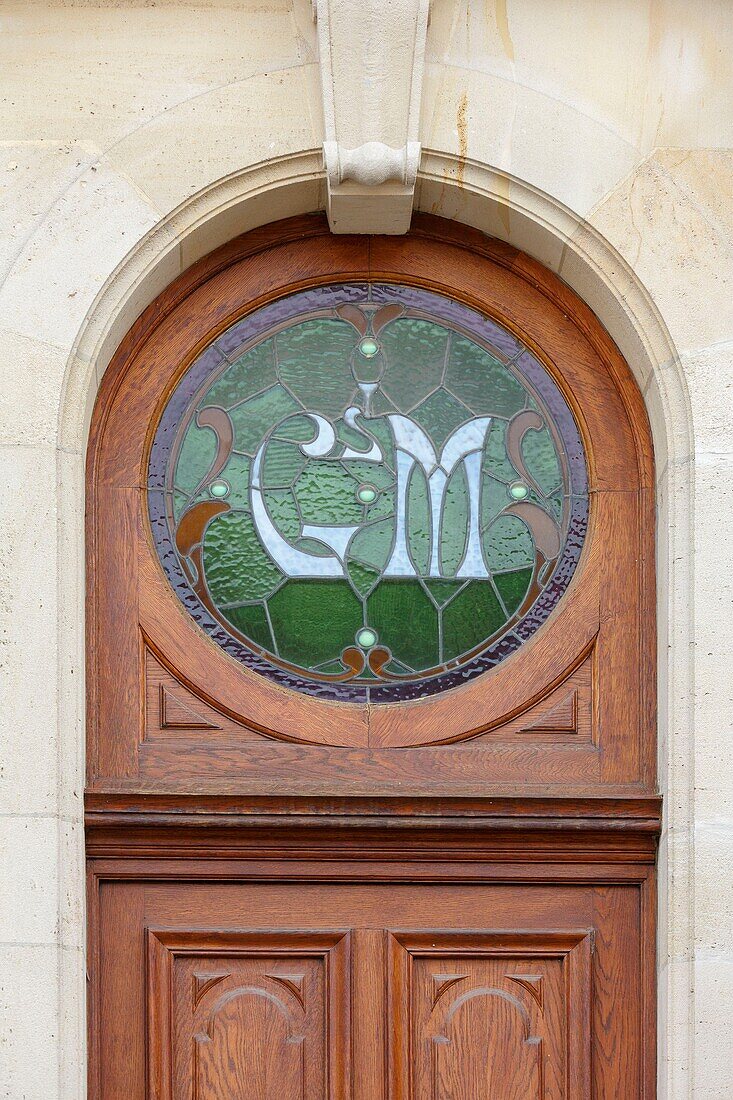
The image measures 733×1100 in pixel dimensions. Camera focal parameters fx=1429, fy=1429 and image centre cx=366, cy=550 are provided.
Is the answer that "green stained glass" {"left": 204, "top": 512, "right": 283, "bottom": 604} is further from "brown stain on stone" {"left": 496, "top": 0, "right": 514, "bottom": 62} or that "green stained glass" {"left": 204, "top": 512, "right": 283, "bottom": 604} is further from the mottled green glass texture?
"brown stain on stone" {"left": 496, "top": 0, "right": 514, "bottom": 62}

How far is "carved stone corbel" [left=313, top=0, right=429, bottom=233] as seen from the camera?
4.20 meters

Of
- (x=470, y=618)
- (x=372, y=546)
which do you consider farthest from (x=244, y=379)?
(x=470, y=618)

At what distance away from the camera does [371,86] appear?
4.21m

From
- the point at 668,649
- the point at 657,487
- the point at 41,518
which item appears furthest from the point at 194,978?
the point at 657,487

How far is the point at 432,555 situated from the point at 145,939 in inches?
55.8

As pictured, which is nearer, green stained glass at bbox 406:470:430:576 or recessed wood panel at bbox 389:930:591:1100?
recessed wood panel at bbox 389:930:591:1100

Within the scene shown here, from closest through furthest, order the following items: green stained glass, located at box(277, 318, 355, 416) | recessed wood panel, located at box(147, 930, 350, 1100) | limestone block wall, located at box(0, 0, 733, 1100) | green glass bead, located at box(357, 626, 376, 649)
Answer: limestone block wall, located at box(0, 0, 733, 1100) → recessed wood panel, located at box(147, 930, 350, 1100) → green glass bead, located at box(357, 626, 376, 649) → green stained glass, located at box(277, 318, 355, 416)

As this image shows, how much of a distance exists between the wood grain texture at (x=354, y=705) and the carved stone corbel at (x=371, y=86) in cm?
55

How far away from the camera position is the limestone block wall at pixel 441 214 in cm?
396

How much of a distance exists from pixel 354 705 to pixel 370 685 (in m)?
0.08

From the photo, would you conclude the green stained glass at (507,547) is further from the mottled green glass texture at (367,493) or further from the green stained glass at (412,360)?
the green stained glass at (412,360)

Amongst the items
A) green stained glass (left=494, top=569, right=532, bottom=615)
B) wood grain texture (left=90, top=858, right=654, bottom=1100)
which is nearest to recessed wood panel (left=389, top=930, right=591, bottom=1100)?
wood grain texture (left=90, top=858, right=654, bottom=1100)

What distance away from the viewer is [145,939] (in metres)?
4.17

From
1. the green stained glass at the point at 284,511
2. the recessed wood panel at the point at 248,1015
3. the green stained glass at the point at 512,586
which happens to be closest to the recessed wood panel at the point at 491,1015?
the recessed wood panel at the point at 248,1015
